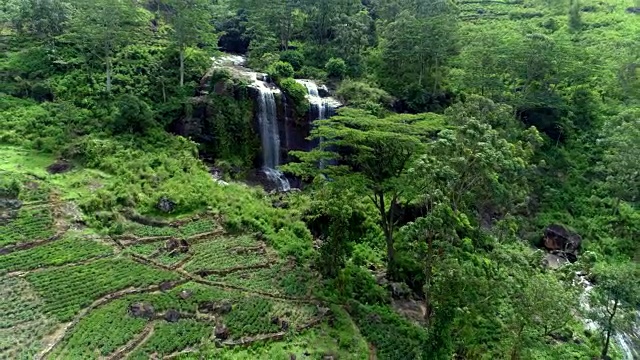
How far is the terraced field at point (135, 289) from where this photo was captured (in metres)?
17.8

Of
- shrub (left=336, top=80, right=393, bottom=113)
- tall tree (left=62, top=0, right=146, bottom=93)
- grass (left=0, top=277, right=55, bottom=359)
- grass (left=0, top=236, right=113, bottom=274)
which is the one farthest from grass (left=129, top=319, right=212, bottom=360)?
shrub (left=336, top=80, right=393, bottom=113)

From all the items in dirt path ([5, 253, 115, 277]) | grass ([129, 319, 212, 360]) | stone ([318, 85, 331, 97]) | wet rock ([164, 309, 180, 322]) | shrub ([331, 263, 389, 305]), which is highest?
stone ([318, 85, 331, 97])

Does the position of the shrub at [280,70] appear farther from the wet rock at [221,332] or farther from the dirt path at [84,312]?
the wet rock at [221,332]

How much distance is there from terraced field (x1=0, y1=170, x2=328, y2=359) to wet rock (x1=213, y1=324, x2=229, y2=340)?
40 millimetres

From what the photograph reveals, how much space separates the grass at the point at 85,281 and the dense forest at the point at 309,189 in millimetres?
99

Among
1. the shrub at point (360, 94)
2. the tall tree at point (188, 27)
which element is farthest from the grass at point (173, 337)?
the shrub at point (360, 94)

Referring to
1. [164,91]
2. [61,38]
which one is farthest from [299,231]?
[61,38]

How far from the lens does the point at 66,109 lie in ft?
105

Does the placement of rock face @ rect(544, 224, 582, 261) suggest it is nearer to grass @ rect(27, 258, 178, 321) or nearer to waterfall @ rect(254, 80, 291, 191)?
waterfall @ rect(254, 80, 291, 191)

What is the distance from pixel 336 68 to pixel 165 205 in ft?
74.0

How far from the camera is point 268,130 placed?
3622 centimetres

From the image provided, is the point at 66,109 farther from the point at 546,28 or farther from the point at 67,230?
the point at 546,28

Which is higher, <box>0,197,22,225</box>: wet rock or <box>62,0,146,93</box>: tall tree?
<box>62,0,146,93</box>: tall tree

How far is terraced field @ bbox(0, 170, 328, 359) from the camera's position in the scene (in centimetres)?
1784
